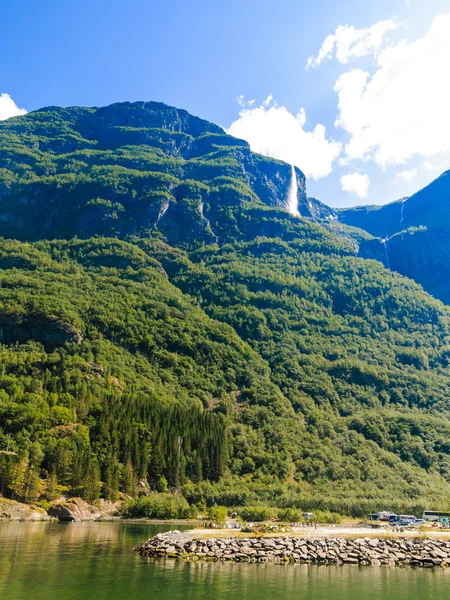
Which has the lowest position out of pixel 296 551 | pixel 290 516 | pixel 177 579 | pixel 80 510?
pixel 177 579

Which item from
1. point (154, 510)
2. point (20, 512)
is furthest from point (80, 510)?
point (154, 510)

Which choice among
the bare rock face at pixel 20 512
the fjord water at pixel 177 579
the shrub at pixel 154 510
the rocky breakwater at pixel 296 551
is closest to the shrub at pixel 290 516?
the shrub at pixel 154 510

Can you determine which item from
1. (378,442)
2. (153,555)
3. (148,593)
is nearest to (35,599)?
(148,593)

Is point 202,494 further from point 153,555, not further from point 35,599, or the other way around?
point 35,599

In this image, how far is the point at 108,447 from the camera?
13375 cm

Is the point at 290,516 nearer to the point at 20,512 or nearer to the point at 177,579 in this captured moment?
the point at 20,512

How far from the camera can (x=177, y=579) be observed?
144ft

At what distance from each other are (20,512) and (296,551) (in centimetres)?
6616

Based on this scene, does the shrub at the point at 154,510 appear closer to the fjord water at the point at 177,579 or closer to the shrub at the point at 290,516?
the shrub at the point at 290,516

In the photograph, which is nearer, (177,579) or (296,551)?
(177,579)

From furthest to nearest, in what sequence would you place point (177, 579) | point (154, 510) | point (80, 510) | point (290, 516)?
point (154, 510)
point (80, 510)
point (290, 516)
point (177, 579)

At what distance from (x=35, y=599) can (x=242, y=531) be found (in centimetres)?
3916

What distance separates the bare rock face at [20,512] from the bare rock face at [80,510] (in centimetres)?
258

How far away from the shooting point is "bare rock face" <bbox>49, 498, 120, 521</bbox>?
104 m
